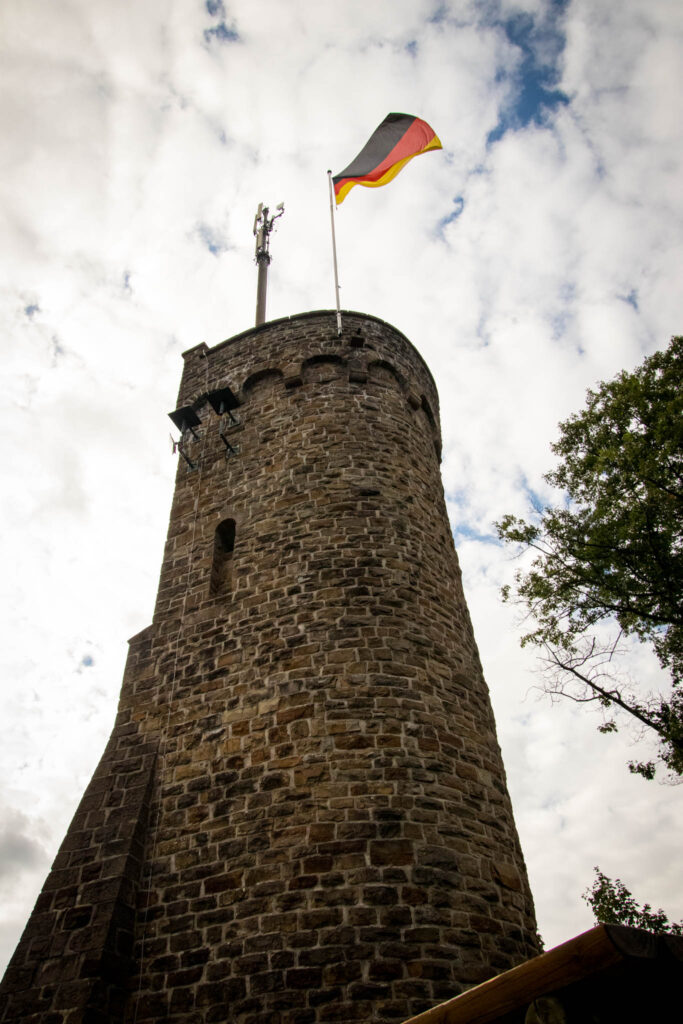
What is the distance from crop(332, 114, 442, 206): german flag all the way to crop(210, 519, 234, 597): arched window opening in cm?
764

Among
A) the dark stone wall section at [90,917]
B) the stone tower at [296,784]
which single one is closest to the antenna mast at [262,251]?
the stone tower at [296,784]

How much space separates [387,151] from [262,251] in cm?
459

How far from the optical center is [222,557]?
9.09m

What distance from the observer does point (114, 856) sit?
642 centimetres

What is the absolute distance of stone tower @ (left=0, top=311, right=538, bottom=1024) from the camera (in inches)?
213

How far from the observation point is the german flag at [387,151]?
44.1 ft

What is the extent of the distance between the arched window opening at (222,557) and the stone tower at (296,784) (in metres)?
0.04

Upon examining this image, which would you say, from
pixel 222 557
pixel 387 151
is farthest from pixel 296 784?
pixel 387 151

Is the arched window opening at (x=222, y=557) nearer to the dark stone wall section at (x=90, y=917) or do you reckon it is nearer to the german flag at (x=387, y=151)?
the dark stone wall section at (x=90, y=917)

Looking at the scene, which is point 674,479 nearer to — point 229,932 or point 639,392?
point 639,392

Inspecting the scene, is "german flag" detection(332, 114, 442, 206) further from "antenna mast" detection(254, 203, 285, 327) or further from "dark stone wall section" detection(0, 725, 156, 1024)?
"dark stone wall section" detection(0, 725, 156, 1024)

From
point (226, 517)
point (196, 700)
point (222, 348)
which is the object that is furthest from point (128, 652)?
point (222, 348)

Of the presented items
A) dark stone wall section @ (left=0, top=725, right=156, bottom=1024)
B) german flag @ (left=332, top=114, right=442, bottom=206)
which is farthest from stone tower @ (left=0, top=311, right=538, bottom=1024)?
german flag @ (left=332, top=114, right=442, bottom=206)

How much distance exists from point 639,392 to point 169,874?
32.4ft
